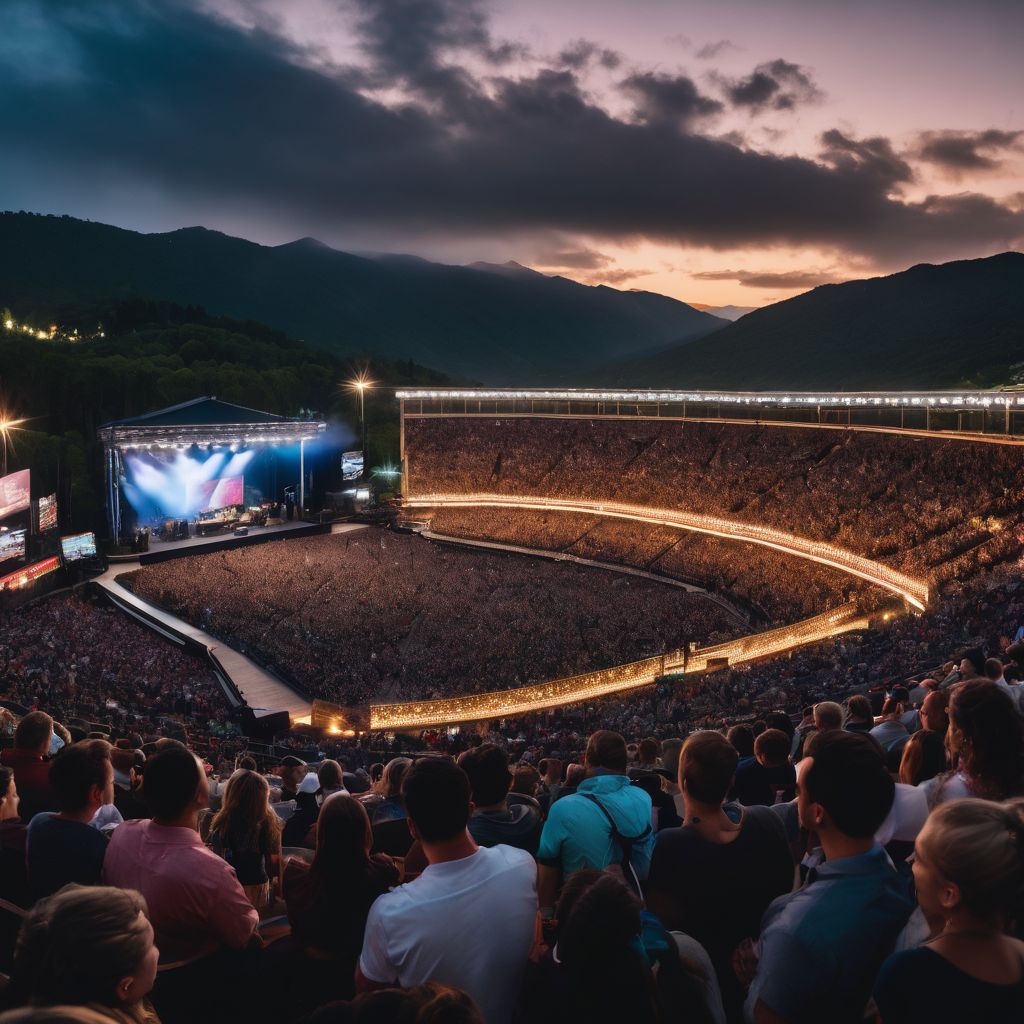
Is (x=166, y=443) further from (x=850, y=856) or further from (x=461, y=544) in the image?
(x=850, y=856)

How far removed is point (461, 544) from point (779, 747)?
33.6 metres

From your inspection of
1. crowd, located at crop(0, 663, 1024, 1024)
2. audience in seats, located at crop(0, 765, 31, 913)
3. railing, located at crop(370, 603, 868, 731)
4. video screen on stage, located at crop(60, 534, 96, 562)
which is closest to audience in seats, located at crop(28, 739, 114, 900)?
crowd, located at crop(0, 663, 1024, 1024)

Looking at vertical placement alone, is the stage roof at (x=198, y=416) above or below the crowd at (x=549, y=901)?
above

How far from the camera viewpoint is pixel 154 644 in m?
23.9

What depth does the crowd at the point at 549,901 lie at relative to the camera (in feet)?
7.14

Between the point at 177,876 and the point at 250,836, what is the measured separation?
3.38 ft

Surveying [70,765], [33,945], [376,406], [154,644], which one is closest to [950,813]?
[33,945]

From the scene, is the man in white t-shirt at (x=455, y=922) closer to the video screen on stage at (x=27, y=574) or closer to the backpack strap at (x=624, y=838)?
the backpack strap at (x=624, y=838)

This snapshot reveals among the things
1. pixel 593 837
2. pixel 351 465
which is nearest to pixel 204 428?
pixel 351 465

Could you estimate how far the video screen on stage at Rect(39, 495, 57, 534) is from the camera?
2481cm

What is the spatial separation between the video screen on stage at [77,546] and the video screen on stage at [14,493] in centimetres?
468

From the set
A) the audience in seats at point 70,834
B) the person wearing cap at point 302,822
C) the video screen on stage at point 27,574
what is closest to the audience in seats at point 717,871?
the audience in seats at point 70,834

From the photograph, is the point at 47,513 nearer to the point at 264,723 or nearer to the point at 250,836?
the point at 264,723

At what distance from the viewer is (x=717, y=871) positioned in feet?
11.0
